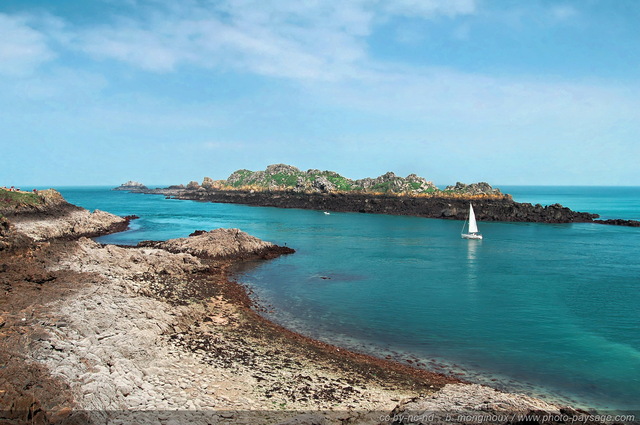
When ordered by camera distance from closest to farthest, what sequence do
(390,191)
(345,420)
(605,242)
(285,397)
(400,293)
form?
(345,420) < (285,397) < (400,293) < (605,242) < (390,191)

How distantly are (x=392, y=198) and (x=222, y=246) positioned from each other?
71.9 meters

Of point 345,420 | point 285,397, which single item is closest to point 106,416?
point 285,397

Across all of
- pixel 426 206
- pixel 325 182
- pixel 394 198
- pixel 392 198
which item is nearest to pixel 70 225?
pixel 426 206

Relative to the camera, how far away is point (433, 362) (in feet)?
51.6

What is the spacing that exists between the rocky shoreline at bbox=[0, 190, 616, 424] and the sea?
8.16 feet

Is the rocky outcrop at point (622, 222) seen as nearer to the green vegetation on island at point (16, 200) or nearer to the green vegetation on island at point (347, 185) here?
the green vegetation on island at point (347, 185)

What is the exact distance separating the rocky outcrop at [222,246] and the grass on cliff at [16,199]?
75.7ft

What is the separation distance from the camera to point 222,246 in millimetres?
36750

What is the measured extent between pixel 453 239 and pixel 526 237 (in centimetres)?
1133

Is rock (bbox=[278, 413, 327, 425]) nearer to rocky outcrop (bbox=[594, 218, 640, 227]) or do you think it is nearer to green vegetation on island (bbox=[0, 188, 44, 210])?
green vegetation on island (bbox=[0, 188, 44, 210])

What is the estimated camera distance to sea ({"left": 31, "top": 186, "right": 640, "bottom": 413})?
15211 mm

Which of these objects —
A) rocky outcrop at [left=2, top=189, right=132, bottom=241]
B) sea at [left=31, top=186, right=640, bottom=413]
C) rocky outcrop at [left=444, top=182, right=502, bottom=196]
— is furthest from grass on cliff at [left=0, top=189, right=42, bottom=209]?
rocky outcrop at [left=444, top=182, right=502, bottom=196]

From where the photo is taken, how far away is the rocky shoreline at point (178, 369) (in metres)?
9.51

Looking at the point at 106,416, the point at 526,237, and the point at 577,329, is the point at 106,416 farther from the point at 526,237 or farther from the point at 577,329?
the point at 526,237
